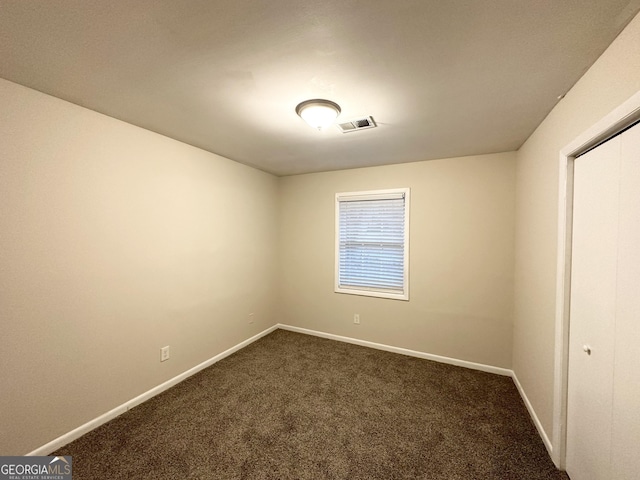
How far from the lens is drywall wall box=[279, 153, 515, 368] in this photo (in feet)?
9.16

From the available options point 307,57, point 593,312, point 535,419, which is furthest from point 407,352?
point 307,57

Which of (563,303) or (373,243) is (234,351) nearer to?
(373,243)

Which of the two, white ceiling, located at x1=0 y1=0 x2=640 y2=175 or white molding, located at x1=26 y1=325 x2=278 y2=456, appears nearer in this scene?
white ceiling, located at x1=0 y1=0 x2=640 y2=175

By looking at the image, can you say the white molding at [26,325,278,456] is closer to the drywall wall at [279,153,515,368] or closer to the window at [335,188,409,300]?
the drywall wall at [279,153,515,368]

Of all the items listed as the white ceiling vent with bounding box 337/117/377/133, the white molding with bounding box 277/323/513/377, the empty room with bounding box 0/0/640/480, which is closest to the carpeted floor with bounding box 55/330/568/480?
the empty room with bounding box 0/0/640/480

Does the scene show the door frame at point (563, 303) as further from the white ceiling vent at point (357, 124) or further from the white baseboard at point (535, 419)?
the white ceiling vent at point (357, 124)

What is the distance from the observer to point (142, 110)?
6.29 ft

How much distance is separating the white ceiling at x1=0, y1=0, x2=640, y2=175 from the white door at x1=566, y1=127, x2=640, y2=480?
0.58 meters

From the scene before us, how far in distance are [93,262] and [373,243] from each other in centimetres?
293

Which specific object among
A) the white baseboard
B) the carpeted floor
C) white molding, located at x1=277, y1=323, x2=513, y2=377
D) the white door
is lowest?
the carpeted floor

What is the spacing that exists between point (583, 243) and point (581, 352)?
631 millimetres

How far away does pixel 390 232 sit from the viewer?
3.40 metres

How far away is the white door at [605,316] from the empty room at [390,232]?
0.01m

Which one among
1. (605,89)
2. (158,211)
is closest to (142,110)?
(158,211)
